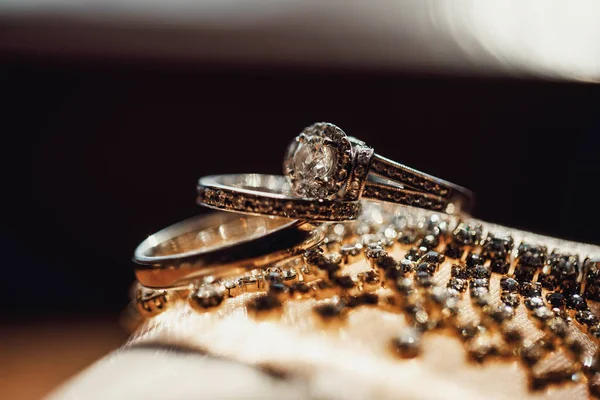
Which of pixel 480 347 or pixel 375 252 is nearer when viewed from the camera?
pixel 480 347

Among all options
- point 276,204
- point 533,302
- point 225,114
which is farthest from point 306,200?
point 225,114

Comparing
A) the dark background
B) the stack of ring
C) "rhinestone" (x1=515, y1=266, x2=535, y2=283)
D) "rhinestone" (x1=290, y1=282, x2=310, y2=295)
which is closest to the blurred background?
the dark background

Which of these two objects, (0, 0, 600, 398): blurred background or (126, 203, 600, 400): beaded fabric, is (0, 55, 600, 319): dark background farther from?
(126, 203, 600, 400): beaded fabric

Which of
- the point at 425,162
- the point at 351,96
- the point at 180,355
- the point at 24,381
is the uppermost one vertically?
the point at 351,96

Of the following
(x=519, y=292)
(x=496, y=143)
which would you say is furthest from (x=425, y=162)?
(x=519, y=292)

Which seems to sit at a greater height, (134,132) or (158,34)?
(158,34)

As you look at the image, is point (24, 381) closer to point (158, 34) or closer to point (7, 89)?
point (7, 89)

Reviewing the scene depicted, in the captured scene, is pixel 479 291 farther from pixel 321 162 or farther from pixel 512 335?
pixel 321 162
